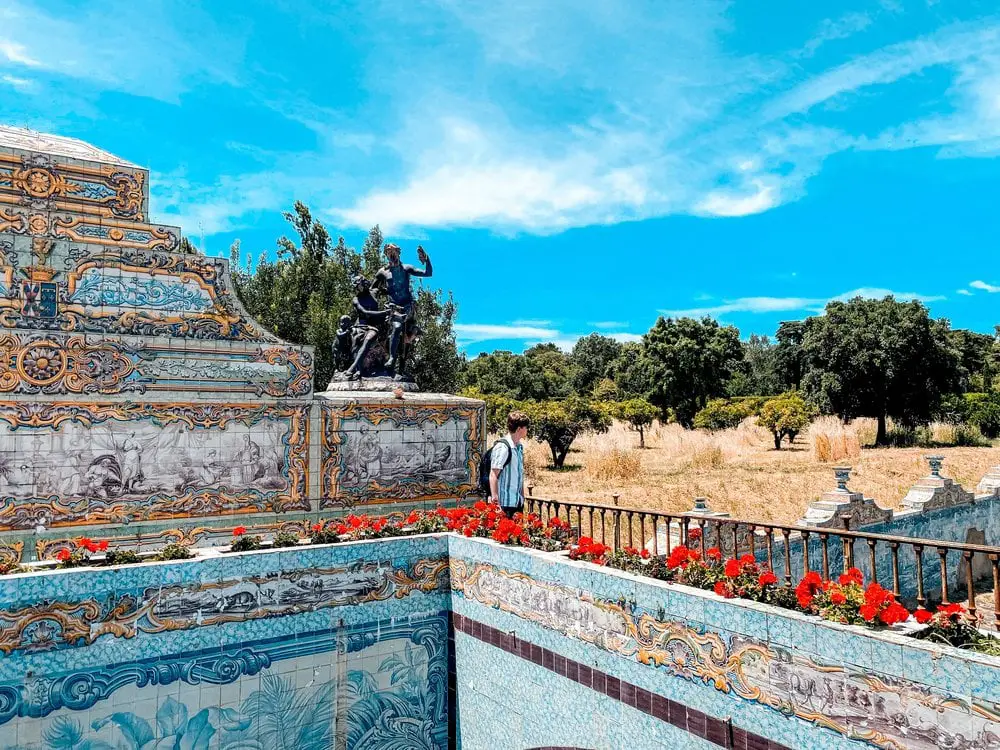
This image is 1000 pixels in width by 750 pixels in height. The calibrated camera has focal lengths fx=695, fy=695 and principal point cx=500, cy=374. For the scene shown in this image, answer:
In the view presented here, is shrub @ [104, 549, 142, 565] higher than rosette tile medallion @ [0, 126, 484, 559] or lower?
lower

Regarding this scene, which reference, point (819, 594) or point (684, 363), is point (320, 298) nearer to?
point (819, 594)

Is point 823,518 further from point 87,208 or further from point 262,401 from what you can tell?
point 87,208

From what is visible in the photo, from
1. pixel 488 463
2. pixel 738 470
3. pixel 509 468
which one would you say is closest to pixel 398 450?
pixel 488 463

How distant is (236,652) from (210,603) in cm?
47

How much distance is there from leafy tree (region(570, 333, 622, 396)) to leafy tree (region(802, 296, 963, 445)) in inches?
793

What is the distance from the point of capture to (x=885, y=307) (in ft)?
89.1

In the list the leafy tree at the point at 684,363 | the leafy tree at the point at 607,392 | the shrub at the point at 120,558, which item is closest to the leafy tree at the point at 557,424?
the shrub at the point at 120,558

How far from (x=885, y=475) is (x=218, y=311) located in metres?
15.3

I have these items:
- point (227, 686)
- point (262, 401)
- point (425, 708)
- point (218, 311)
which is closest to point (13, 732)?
point (227, 686)

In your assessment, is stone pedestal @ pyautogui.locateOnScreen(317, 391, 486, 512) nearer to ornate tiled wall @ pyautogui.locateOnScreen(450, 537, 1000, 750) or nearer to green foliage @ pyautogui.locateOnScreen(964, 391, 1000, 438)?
ornate tiled wall @ pyautogui.locateOnScreen(450, 537, 1000, 750)

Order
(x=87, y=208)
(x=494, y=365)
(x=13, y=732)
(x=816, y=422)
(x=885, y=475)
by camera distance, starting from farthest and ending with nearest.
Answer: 1. (x=494, y=365)
2. (x=816, y=422)
3. (x=885, y=475)
4. (x=87, y=208)
5. (x=13, y=732)

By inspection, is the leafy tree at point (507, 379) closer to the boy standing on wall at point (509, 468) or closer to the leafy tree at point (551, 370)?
the leafy tree at point (551, 370)

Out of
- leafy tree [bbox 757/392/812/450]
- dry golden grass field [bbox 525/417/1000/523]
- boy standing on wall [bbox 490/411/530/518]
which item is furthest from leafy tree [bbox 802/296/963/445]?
boy standing on wall [bbox 490/411/530/518]

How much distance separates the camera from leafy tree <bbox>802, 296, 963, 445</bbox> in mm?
25797
